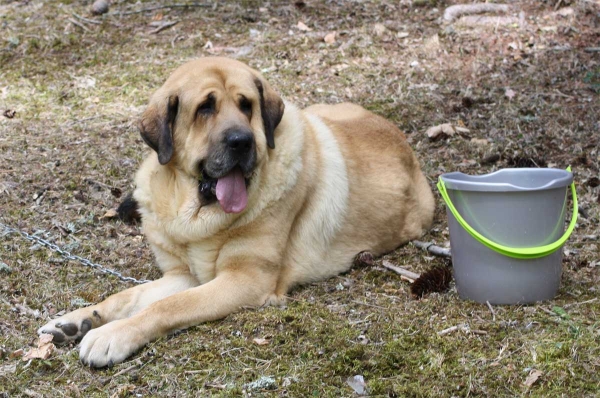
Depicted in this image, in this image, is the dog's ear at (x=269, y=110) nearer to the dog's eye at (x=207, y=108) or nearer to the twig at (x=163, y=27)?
the dog's eye at (x=207, y=108)

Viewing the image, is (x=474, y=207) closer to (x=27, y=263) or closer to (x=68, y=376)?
(x=68, y=376)

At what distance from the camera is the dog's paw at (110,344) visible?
11.2ft

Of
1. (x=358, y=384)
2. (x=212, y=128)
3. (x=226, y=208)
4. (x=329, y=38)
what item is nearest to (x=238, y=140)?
(x=212, y=128)

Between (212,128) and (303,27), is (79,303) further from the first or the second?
(303,27)

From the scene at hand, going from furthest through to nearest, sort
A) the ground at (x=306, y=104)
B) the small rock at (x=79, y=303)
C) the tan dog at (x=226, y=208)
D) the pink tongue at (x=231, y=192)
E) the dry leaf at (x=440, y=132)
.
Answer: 1. the dry leaf at (x=440, y=132)
2. the small rock at (x=79, y=303)
3. the pink tongue at (x=231, y=192)
4. the tan dog at (x=226, y=208)
5. the ground at (x=306, y=104)

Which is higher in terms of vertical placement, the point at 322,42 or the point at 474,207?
the point at 474,207

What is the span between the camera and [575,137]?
6.21 metres

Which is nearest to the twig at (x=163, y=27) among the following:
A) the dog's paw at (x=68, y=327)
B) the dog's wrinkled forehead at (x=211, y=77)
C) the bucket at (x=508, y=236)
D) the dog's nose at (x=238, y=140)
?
the dog's wrinkled forehead at (x=211, y=77)

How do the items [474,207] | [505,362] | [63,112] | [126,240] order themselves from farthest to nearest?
[63,112], [126,240], [474,207], [505,362]

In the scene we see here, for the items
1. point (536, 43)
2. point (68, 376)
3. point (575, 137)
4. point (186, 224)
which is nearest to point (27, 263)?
point (186, 224)

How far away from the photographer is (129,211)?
521cm

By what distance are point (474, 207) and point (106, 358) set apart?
191cm

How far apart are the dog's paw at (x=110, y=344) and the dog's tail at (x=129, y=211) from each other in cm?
171

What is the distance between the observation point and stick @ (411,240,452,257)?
4690mm
